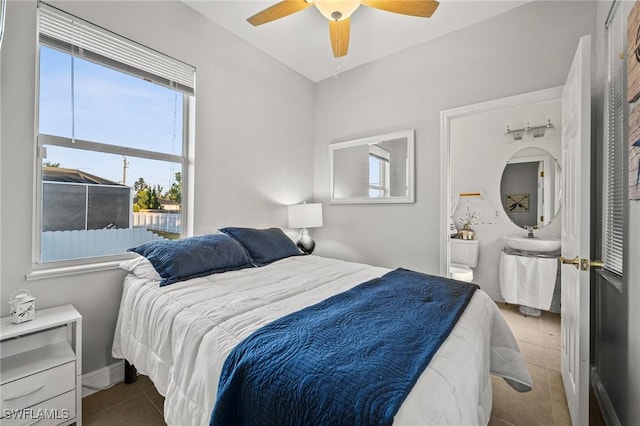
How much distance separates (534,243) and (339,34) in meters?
3.01

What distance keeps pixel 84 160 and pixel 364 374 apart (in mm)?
2289

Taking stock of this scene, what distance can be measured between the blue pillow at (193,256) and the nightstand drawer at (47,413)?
71 centimetres

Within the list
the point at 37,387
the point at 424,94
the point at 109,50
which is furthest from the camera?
the point at 424,94

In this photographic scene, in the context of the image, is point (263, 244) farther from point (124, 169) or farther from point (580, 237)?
point (580, 237)

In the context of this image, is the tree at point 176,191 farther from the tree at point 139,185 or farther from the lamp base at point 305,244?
the lamp base at point 305,244

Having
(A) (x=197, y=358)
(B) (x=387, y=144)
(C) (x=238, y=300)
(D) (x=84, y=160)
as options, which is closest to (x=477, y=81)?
(B) (x=387, y=144)

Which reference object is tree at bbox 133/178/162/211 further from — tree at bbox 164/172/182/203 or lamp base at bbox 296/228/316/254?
lamp base at bbox 296/228/316/254

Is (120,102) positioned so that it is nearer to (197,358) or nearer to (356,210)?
(197,358)

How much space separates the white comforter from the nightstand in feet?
0.84

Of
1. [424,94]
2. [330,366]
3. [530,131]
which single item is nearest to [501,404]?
[330,366]

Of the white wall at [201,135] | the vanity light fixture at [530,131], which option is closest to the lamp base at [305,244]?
the white wall at [201,135]

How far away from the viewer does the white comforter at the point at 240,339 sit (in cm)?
88

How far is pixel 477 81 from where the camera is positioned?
2.58 m

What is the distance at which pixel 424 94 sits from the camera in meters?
2.88
